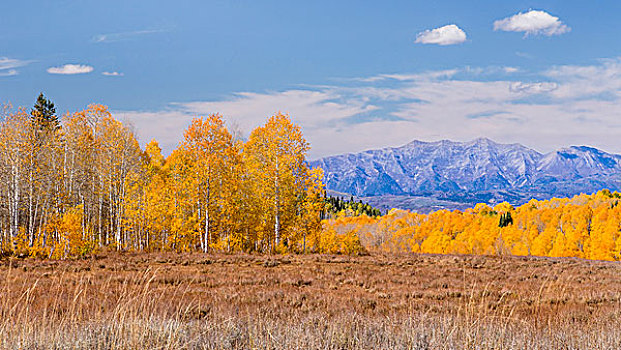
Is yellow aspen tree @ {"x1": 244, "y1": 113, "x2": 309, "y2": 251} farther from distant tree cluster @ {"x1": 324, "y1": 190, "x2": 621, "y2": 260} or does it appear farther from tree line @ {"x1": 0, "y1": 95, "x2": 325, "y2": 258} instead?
distant tree cluster @ {"x1": 324, "y1": 190, "x2": 621, "y2": 260}

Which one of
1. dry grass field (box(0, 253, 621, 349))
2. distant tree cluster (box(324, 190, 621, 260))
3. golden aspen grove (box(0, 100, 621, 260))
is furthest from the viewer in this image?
distant tree cluster (box(324, 190, 621, 260))

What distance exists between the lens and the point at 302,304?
11758 mm

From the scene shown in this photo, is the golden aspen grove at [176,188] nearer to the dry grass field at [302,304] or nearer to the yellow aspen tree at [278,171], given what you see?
the yellow aspen tree at [278,171]

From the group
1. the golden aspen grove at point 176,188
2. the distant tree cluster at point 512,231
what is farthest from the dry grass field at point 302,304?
the distant tree cluster at point 512,231

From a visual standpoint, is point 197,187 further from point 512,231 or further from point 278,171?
point 512,231

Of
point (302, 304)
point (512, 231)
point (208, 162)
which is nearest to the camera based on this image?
point (302, 304)

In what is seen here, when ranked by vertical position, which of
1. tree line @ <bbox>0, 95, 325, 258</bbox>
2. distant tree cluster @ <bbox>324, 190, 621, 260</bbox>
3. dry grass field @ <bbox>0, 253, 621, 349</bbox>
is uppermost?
tree line @ <bbox>0, 95, 325, 258</bbox>

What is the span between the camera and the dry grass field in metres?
6.84

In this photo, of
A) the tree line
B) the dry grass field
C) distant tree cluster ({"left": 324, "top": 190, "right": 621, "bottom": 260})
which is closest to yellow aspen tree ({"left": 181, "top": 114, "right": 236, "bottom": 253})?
the tree line

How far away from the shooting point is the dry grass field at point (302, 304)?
6844mm

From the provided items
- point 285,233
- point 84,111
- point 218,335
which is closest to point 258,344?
point 218,335

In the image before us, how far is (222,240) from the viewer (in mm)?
33188

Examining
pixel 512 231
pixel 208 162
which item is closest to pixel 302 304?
pixel 208 162

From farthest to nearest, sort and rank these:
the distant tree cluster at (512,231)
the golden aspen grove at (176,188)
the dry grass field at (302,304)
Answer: the distant tree cluster at (512,231) < the golden aspen grove at (176,188) < the dry grass field at (302,304)
